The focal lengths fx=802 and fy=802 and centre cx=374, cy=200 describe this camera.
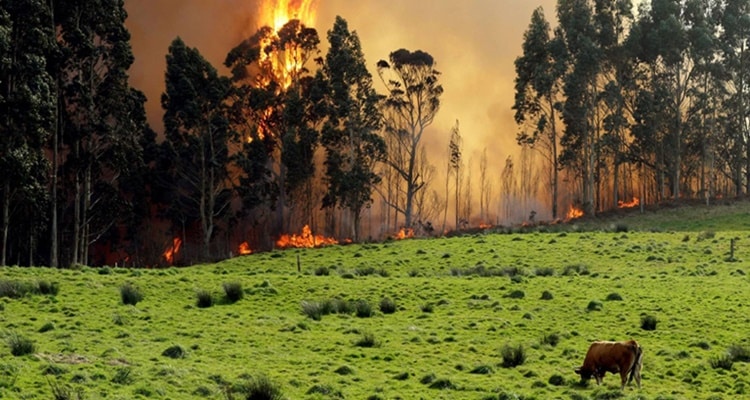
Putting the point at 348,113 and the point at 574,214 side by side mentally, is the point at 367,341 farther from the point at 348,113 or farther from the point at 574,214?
the point at 574,214

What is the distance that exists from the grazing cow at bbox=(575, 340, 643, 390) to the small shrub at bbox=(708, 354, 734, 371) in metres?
4.09

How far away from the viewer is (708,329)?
28.6m

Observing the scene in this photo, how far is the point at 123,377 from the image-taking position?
64.7ft

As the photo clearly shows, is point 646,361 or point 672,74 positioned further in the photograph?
point 672,74

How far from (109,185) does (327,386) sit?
4640 cm

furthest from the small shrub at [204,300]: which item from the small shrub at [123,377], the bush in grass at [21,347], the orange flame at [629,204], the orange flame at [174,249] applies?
the orange flame at [629,204]

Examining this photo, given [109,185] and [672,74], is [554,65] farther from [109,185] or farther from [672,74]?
[109,185]

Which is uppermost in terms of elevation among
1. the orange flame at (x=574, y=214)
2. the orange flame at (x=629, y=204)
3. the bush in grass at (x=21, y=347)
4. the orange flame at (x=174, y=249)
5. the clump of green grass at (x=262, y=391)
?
the orange flame at (x=629, y=204)

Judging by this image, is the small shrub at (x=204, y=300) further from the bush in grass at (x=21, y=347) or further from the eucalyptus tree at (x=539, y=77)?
the eucalyptus tree at (x=539, y=77)

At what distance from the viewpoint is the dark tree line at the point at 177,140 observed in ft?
165

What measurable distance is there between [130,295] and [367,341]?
11.8 metres

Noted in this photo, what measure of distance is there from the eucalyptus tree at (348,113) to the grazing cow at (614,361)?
62024mm

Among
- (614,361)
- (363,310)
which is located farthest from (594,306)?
(614,361)

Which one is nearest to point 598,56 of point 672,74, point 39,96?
point 672,74
